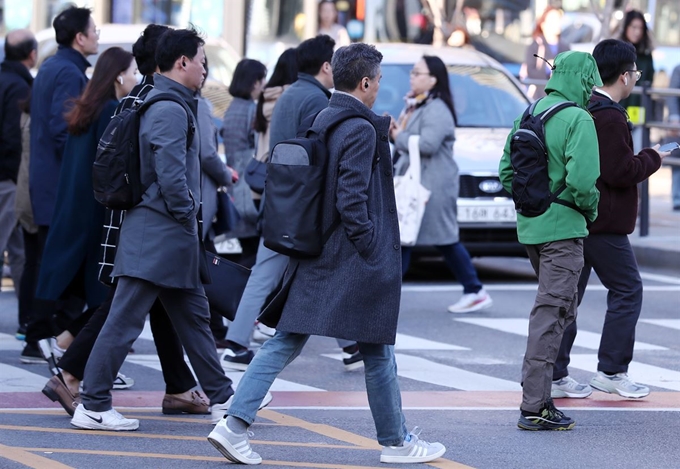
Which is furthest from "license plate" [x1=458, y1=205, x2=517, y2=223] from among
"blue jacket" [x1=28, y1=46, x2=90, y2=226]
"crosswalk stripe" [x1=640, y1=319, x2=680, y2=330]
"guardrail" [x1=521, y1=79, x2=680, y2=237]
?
"blue jacket" [x1=28, y1=46, x2=90, y2=226]

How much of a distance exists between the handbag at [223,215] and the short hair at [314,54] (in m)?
0.83

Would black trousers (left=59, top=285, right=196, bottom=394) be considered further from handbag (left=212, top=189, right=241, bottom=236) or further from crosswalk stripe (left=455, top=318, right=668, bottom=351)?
crosswalk stripe (left=455, top=318, right=668, bottom=351)

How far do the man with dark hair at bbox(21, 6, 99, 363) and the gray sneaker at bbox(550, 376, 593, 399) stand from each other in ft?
9.45

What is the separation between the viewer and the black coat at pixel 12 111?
953cm

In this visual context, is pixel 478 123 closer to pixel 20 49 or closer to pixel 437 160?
pixel 437 160

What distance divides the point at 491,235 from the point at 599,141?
522 centimetres

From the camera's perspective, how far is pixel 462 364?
350 inches

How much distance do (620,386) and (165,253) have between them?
101 inches

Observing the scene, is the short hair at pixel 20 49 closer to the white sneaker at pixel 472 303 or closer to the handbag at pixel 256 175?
the handbag at pixel 256 175

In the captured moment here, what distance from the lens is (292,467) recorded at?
19.9ft

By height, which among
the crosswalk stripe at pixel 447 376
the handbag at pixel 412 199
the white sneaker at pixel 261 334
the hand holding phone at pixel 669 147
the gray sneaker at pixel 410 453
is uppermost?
the hand holding phone at pixel 669 147

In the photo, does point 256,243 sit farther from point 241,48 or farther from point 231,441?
point 241,48

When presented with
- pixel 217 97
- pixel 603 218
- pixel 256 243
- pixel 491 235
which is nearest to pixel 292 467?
pixel 603 218

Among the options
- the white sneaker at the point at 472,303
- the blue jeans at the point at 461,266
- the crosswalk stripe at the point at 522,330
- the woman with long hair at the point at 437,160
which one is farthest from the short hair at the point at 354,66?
the white sneaker at the point at 472,303
